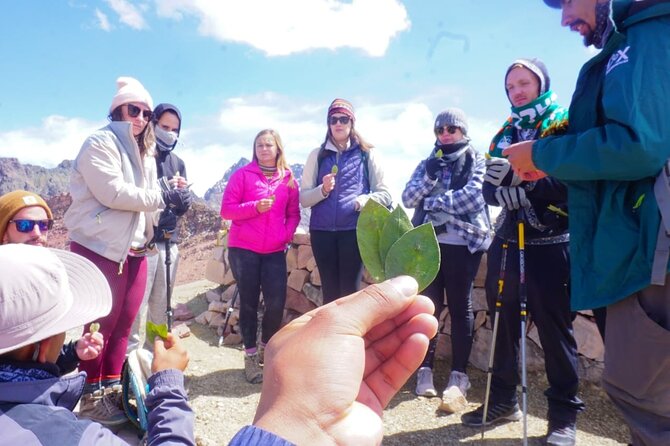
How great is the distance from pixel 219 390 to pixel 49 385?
Answer: 276cm

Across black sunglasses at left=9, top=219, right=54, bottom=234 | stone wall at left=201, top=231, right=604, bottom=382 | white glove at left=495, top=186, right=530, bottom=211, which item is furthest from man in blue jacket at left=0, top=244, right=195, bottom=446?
stone wall at left=201, top=231, right=604, bottom=382

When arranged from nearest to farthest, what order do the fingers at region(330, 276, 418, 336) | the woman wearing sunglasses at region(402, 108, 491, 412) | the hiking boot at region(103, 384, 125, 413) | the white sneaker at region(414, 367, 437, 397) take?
the fingers at region(330, 276, 418, 336), the hiking boot at region(103, 384, 125, 413), the woman wearing sunglasses at region(402, 108, 491, 412), the white sneaker at region(414, 367, 437, 397)

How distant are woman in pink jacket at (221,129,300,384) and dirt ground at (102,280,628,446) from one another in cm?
39

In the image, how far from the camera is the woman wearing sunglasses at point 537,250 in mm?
2732

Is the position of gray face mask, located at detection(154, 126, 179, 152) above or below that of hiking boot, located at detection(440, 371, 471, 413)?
above

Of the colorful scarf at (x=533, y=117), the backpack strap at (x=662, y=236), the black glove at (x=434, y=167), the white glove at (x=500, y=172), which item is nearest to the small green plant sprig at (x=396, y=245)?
the backpack strap at (x=662, y=236)

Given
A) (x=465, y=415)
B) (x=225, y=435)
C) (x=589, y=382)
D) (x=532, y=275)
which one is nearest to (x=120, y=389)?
(x=225, y=435)

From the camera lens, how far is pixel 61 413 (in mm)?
1402

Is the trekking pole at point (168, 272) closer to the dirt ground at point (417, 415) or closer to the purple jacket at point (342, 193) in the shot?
the dirt ground at point (417, 415)

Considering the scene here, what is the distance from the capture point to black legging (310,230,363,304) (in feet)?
12.9

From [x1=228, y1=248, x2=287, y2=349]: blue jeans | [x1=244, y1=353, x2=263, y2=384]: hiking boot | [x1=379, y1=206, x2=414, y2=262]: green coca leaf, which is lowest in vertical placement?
[x1=244, y1=353, x2=263, y2=384]: hiking boot

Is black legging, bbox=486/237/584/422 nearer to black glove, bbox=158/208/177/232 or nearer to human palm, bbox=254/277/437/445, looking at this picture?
human palm, bbox=254/277/437/445

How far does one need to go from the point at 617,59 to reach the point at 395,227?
43.3 inches

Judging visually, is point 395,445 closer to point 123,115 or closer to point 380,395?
point 380,395
